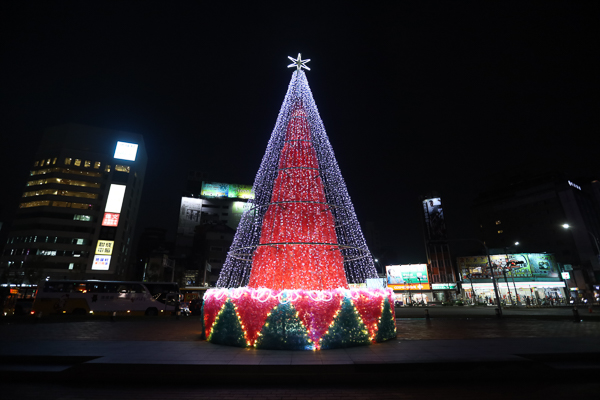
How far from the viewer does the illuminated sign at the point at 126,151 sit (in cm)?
6669

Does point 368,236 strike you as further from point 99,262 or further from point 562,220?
point 99,262

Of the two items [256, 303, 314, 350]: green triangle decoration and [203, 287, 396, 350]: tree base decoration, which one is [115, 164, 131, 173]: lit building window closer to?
[203, 287, 396, 350]: tree base decoration

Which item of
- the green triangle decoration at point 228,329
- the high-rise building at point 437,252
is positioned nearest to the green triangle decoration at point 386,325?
the green triangle decoration at point 228,329

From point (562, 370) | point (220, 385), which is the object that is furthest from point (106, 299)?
point (562, 370)

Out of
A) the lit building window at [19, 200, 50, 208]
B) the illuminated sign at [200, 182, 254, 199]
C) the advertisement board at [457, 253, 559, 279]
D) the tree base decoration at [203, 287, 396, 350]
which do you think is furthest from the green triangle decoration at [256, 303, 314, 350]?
the illuminated sign at [200, 182, 254, 199]

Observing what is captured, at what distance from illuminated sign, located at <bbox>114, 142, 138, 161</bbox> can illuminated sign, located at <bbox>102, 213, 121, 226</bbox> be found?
1427cm

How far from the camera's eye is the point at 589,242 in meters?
48.2

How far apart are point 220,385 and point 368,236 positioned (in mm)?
86451

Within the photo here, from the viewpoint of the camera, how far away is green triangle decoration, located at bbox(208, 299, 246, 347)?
9227 millimetres

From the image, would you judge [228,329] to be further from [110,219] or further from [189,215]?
[189,215]

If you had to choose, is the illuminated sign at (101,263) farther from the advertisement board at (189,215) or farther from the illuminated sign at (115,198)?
the advertisement board at (189,215)

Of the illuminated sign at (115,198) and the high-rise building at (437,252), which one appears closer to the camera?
the high-rise building at (437,252)

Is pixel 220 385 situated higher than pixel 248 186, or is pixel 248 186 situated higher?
pixel 248 186

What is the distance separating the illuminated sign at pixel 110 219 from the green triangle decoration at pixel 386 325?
65246mm
